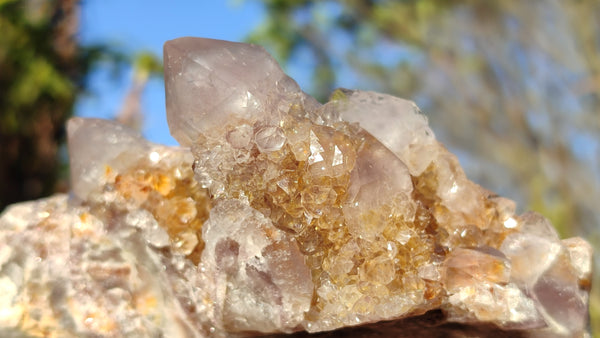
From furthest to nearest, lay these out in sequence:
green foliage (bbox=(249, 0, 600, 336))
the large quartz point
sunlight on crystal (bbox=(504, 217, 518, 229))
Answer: green foliage (bbox=(249, 0, 600, 336))
sunlight on crystal (bbox=(504, 217, 518, 229))
the large quartz point

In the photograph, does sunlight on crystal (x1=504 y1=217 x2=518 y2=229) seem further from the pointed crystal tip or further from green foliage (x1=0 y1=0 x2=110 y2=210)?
green foliage (x1=0 y1=0 x2=110 y2=210)

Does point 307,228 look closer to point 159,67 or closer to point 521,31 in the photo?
point 521,31

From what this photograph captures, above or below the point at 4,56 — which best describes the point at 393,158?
above

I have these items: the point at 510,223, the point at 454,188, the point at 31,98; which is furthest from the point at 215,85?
the point at 31,98

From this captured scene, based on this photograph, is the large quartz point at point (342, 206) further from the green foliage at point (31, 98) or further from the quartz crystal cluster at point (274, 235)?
the green foliage at point (31, 98)

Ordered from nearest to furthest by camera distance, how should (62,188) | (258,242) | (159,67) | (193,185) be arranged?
1. (258,242)
2. (193,185)
3. (62,188)
4. (159,67)

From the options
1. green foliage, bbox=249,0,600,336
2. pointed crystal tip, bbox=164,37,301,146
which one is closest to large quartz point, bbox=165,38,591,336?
pointed crystal tip, bbox=164,37,301,146

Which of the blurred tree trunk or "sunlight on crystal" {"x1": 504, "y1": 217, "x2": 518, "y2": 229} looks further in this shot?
the blurred tree trunk

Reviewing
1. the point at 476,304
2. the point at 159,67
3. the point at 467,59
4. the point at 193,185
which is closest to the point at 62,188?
the point at 159,67

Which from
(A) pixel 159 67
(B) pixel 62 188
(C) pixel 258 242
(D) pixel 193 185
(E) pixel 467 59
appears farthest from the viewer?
(A) pixel 159 67
